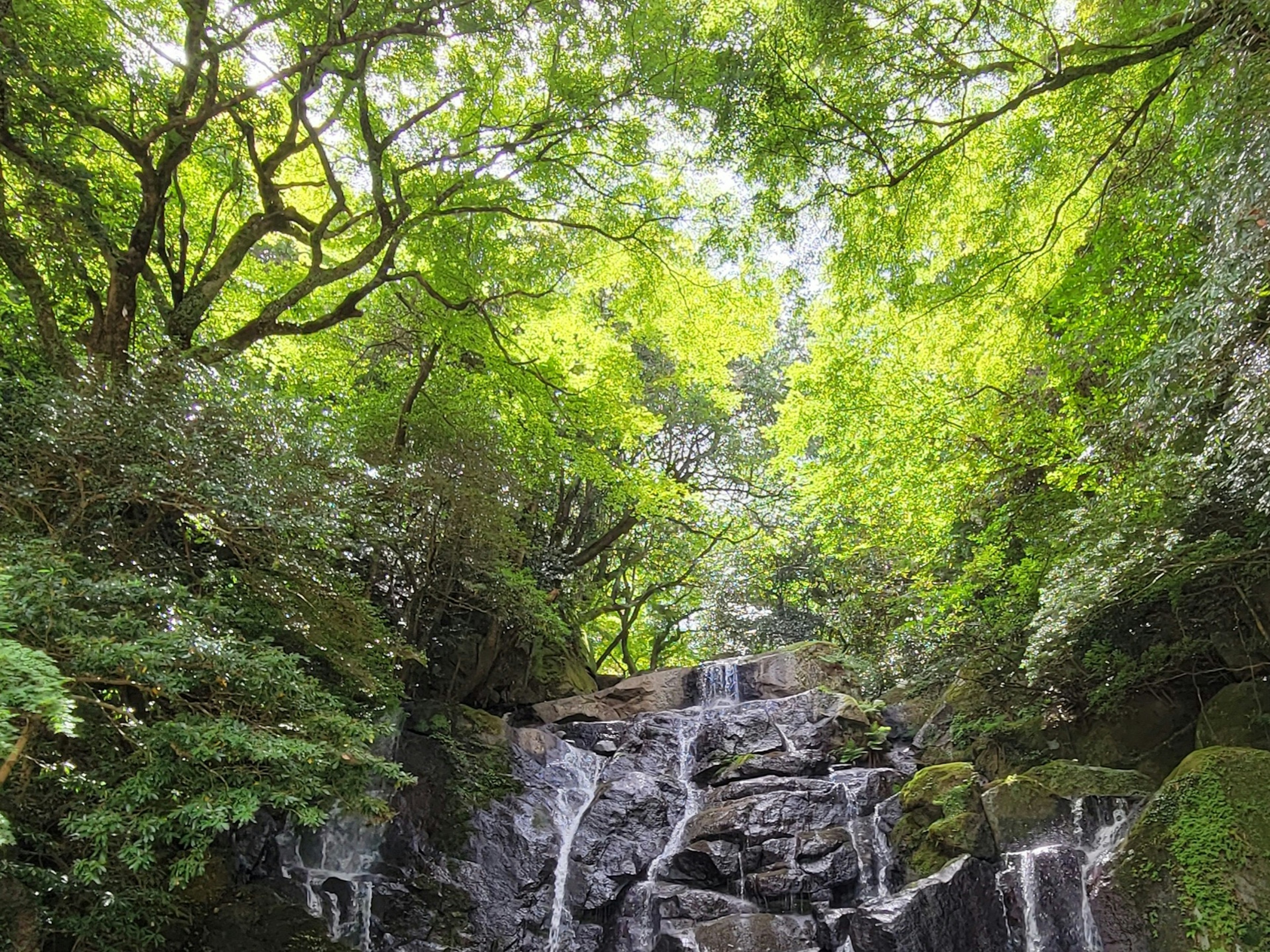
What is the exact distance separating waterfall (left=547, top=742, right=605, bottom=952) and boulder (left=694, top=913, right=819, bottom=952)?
1.90m

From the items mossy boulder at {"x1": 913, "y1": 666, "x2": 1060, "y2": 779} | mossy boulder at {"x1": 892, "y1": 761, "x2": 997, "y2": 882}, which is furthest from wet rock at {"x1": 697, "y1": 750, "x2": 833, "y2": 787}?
mossy boulder at {"x1": 892, "y1": 761, "x2": 997, "y2": 882}

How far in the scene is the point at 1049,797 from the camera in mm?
7137

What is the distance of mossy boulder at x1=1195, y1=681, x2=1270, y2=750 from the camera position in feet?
21.3

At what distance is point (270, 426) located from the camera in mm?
5707

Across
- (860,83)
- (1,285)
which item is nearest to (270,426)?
(1,285)

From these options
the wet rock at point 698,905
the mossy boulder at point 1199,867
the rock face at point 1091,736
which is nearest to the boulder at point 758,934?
the wet rock at point 698,905

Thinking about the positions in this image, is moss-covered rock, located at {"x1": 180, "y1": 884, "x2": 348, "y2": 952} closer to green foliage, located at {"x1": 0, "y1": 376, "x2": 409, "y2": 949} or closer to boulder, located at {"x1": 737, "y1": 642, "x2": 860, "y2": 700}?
green foliage, located at {"x1": 0, "y1": 376, "x2": 409, "y2": 949}

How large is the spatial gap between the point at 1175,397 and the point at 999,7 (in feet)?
10.5

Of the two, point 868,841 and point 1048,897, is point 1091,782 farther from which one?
point 868,841

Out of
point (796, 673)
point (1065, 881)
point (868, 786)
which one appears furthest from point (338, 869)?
point (796, 673)

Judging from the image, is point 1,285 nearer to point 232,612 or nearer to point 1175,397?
point 232,612

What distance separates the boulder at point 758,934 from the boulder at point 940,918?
0.56 metres

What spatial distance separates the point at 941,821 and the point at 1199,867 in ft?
8.56

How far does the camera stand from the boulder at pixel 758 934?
6.99m
